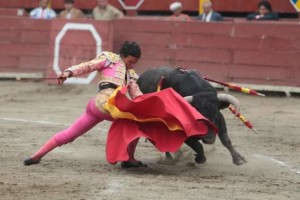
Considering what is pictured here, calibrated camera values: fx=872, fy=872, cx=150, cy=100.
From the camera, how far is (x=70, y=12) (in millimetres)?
12938

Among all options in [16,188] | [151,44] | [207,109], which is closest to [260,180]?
[207,109]

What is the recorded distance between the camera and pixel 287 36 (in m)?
11.2

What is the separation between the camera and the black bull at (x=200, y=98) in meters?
6.55

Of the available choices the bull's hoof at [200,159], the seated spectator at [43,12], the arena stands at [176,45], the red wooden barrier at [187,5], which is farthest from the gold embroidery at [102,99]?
the seated spectator at [43,12]

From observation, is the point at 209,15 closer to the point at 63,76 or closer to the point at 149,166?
the point at 149,166

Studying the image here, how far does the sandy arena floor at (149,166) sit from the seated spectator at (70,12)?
2601mm

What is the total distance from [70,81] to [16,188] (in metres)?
6.96

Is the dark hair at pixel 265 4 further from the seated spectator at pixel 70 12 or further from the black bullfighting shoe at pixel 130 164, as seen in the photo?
the black bullfighting shoe at pixel 130 164

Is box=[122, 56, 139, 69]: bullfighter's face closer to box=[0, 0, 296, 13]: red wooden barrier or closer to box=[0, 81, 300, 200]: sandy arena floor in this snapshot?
box=[0, 81, 300, 200]: sandy arena floor

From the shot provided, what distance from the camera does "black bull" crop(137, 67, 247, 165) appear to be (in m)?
6.55

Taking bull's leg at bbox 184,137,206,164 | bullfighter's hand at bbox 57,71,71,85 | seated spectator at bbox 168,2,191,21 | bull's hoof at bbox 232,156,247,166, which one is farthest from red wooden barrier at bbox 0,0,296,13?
bullfighter's hand at bbox 57,71,71,85

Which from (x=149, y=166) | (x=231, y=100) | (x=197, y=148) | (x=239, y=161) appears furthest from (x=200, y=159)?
(x=231, y=100)

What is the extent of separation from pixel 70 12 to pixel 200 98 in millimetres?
6677

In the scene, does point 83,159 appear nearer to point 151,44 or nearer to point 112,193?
point 112,193
